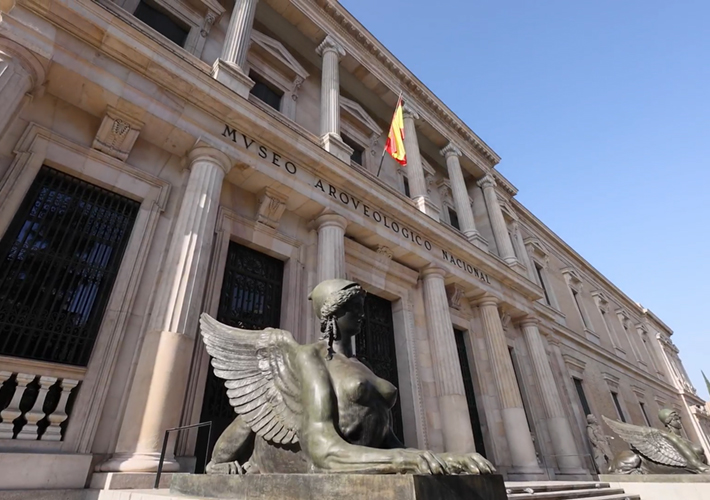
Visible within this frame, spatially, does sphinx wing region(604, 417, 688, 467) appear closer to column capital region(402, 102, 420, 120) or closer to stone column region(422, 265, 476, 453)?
stone column region(422, 265, 476, 453)

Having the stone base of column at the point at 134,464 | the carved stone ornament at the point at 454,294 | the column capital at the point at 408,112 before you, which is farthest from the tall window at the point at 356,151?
the stone base of column at the point at 134,464

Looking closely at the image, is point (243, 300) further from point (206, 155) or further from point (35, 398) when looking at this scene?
point (35, 398)

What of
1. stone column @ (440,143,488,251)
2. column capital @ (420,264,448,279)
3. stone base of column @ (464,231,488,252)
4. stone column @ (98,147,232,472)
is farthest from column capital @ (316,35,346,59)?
stone base of column @ (464,231,488,252)

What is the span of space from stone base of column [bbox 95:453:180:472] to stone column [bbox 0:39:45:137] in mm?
4153

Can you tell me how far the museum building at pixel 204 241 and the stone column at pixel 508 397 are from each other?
0.05m

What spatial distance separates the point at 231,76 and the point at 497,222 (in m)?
11.7

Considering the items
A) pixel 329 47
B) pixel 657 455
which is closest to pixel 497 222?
pixel 329 47

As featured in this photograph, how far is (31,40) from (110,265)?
3.23m

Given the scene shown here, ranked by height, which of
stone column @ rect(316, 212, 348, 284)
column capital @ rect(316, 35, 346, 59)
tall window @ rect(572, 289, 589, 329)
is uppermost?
column capital @ rect(316, 35, 346, 59)

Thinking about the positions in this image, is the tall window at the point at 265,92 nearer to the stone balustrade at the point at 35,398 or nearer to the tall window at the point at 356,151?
the tall window at the point at 356,151

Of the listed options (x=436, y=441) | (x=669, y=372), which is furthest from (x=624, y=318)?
(x=436, y=441)

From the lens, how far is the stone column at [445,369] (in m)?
8.42

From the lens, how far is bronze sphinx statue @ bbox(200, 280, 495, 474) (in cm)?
192

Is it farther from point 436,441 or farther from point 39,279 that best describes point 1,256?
point 436,441
